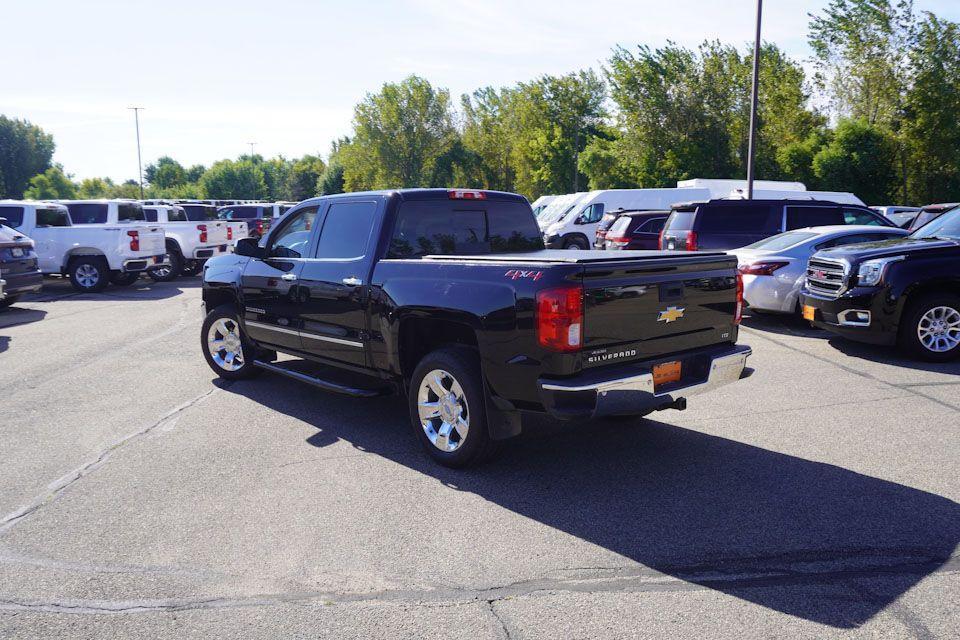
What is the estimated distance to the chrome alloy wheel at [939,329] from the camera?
813cm

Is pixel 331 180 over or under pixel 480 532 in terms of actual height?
over

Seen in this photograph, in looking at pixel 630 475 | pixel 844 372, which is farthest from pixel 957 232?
pixel 630 475

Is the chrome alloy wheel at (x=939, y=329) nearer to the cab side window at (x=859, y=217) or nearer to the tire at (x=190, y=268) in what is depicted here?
the cab side window at (x=859, y=217)

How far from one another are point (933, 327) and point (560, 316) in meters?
6.21

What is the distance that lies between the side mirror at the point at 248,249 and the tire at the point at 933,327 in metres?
7.17

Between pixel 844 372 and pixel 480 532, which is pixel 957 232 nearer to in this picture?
pixel 844 372

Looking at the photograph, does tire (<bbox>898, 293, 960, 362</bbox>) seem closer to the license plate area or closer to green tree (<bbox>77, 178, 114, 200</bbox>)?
the license plate area

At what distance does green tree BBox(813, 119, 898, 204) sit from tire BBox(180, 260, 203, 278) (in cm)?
3244

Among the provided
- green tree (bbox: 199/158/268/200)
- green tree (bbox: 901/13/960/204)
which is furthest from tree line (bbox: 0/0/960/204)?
green tree (bbox: 199/158/268/200)

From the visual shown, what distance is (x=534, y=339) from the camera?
168 inches

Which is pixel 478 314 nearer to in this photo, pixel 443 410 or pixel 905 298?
pixel 443 410

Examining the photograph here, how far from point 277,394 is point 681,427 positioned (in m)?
3.95

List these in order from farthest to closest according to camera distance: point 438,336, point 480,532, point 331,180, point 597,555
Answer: point 331,180, point 438,336, point 480,532, point 597,555

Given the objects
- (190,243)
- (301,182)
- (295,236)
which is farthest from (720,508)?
(301,182)
